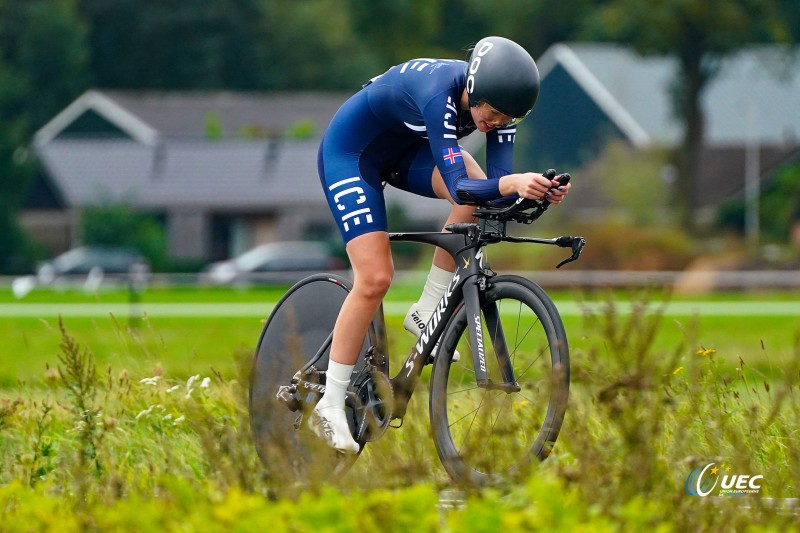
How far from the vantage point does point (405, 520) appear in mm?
3975

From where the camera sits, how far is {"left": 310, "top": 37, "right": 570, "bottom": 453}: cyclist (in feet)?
18.6

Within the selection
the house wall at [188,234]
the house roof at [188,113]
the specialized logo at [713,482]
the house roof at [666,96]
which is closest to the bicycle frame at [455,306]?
the specialized logo at [713,482]

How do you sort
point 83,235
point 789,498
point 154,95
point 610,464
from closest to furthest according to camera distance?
1. point 610,464
2. point 789,498
3. point 83,235
4. point 154,95

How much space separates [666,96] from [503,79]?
57309 millimetres

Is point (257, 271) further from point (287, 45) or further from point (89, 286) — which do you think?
point (287, 45)

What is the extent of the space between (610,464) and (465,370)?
1141mm

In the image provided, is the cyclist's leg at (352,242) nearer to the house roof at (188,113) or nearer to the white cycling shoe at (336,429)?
the white cycling shoe at (336,429)

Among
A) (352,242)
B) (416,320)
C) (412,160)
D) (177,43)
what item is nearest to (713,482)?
(416,320)

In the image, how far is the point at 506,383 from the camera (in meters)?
5.62

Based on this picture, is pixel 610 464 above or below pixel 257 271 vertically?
above

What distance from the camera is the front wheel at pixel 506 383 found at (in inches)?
205

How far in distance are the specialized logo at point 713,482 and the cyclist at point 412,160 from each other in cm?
108

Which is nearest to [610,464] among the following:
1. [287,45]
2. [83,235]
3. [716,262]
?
[716,262]

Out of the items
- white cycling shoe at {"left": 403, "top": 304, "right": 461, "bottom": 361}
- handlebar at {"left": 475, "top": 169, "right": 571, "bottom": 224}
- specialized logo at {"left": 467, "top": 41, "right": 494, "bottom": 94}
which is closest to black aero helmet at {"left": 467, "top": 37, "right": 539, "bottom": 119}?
specialized logo at {"left": 467, "top": 41, "right": 494, "bottom": 94}
